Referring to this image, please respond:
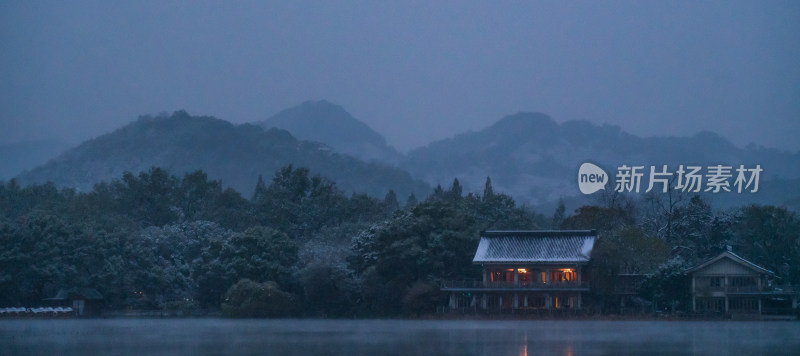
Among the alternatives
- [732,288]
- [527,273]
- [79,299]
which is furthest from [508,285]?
[79,299]

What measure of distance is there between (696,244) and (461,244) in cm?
1832

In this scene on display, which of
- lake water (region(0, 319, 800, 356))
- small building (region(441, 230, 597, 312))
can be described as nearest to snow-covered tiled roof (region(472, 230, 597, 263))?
small building (region(441, 230, 597, 312))

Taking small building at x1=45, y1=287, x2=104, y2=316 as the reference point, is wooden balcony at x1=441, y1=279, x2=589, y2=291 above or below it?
above

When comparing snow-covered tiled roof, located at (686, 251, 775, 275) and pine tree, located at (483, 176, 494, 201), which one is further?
pine tree, located at (483, 176, 494, 201)

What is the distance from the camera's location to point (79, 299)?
56594 mm

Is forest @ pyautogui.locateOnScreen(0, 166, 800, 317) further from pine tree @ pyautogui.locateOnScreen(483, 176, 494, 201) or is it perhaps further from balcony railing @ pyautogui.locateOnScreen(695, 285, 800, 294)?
pine tree @ pyautogui.locateOnScreen(483, 176, 494, 201)

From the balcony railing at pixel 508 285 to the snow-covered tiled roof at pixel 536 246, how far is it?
4.50 ft

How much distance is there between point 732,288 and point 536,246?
11.9m

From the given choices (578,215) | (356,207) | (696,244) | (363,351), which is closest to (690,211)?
(696,244)

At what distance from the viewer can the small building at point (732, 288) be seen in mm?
51750

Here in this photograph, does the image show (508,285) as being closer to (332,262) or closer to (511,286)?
(511,286)

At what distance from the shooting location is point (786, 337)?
32.3 meters

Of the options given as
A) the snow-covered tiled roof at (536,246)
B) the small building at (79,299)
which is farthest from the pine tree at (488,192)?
the small building at (79,299)

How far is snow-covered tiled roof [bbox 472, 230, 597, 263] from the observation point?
56.4 metres
